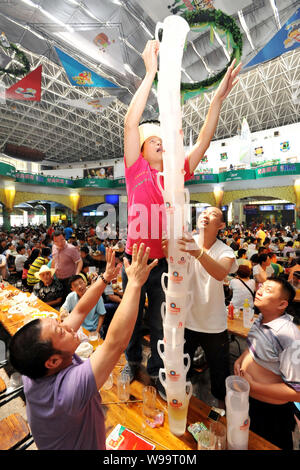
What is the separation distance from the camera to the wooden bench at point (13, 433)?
1.45 meters

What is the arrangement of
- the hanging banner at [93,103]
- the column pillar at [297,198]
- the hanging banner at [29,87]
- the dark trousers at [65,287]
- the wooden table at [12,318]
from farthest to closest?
1. the column pillar at [297,198]
2. the hanging banner at [93,103]
3. the hanging banner at [29,87]
4. the dark trousers at [65,287]
5. the wooden table at [12,318]

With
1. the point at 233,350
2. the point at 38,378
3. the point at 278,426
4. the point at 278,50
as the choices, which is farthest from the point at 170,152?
the point at 278,50

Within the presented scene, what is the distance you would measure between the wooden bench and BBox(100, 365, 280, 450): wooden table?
1.90 ft

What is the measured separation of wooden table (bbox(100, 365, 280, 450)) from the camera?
1.16m

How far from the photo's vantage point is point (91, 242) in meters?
8.70

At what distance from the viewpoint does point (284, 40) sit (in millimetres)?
5332

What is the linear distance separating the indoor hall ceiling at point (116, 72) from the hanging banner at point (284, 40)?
0.50 metres

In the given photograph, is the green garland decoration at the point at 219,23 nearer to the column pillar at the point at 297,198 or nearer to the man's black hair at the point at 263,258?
the man's black hair at the point at 263,258

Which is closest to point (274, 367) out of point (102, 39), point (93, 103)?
point (102, 39)

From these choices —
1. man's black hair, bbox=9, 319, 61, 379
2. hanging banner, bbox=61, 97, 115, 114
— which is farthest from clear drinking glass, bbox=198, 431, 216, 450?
hanging banner, bbox=61, 97, 115, 114

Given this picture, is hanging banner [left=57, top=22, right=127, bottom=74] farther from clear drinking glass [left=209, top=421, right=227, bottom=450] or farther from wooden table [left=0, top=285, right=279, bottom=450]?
clear drinking glass [left=209, top=421, right=227, bottom=450]

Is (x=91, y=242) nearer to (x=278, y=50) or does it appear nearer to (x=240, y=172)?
(x=278, y=50)

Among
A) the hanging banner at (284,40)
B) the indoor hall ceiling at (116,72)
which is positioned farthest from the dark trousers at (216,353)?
the hanging banner at (284,40)

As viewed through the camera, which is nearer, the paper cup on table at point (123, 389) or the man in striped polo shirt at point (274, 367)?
the man in striped polo shirt at point (274, 367)
